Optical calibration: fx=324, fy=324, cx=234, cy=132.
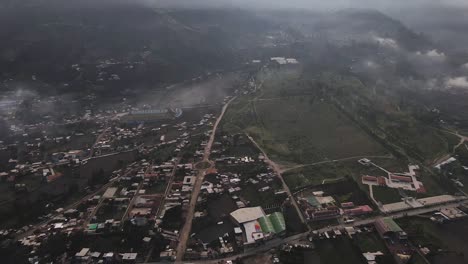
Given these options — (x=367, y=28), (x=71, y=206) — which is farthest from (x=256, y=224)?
(x=367, y=28)

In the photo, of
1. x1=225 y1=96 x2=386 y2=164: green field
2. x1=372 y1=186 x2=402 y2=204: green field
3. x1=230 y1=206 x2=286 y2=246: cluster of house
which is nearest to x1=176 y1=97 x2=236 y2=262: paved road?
x1=230 y1=206 x2=286 y2=246: cluster of house

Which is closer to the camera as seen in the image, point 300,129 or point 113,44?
point 300,129

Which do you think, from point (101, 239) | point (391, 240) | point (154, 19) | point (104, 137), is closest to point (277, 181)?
point (391, 240)

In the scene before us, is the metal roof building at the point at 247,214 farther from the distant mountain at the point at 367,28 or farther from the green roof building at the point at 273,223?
the distant mountain at the point at 367,28

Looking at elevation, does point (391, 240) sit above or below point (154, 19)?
below

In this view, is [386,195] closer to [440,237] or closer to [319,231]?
[440,237]

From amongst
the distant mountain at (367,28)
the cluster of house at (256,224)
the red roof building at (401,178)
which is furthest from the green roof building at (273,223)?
the distant mountain at (367,28)

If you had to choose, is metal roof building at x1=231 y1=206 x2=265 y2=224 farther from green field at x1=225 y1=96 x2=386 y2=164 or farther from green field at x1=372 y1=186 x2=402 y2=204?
green field at x1=372 y1=186 x2=402 y2=204

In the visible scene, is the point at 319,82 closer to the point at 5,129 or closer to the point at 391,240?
the point at 391,240
